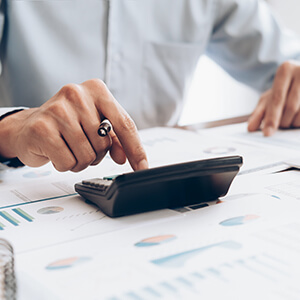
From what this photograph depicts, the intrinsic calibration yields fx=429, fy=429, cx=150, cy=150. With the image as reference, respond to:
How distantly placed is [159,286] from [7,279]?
11cm

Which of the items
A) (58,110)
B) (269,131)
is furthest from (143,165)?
(269,131)

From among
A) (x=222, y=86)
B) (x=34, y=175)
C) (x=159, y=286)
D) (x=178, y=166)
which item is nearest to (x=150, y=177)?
(x=178, y=166)

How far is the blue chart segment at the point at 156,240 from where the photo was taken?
377 mm

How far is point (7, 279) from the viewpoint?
0.32 m

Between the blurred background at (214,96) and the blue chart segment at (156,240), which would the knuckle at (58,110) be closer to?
the blue chart segment at (156,240)

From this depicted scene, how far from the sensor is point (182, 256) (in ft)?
1.14

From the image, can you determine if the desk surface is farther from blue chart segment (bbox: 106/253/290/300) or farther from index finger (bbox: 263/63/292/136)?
index finger (bbox: 263/63/292/136)

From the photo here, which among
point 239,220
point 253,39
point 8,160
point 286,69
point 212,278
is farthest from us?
point 253,39

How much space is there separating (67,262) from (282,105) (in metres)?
0.77

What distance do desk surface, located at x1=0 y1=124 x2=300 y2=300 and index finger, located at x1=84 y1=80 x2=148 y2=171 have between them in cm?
9

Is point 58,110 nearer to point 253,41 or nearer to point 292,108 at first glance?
point 292,108

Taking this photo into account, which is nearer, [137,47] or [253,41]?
[137,47]

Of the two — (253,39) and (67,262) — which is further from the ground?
(253,39)

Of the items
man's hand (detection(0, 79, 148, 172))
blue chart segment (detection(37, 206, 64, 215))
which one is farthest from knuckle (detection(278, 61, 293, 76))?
blue chart segment (detection(37, 206, 64, 215))
